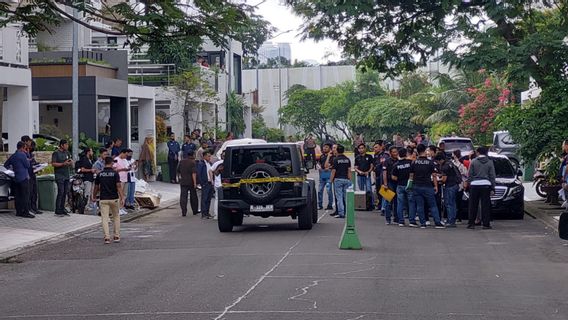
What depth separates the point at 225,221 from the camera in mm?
20672

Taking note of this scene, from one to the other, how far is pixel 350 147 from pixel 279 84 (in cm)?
1757

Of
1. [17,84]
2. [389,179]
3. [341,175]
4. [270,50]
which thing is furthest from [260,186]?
[270,50]

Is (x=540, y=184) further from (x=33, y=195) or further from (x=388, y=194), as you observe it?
(x=33, y=195)

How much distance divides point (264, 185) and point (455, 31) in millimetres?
6612

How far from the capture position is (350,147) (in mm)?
76688

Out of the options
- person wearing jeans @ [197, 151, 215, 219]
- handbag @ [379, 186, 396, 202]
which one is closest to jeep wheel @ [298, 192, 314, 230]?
handbag @ [379, 186, 396, 202]

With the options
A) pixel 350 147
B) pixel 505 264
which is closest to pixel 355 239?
pixel 505 264

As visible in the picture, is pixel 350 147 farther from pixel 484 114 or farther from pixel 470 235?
pixel 470 235

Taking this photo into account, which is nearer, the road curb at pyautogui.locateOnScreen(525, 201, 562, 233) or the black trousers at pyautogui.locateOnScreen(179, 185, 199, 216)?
the road curb at pyautogui.locateOnScreen(525, 201, 562, 233)

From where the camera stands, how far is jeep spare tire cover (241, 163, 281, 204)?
20078 millimetres

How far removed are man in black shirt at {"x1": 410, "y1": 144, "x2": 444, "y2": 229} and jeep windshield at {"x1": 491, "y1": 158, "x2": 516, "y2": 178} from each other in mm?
3301

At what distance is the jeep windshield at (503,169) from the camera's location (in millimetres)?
23922

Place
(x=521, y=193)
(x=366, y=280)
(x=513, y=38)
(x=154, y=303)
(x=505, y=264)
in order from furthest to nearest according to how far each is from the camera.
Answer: (x=513, y=38) < (x=521, y=193) < (x=505, y=264) < (x=366, y=280) < (x=154, y=303)

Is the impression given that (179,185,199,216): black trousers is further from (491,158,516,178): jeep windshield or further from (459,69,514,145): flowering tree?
(459,69,514,145): flowering tree
